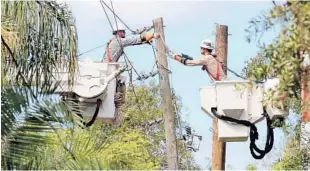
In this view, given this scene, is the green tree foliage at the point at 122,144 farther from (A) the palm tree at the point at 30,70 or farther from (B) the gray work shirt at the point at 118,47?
(B) the gray work shirt at the point at 118,47

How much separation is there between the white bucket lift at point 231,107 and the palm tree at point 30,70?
2.36 m

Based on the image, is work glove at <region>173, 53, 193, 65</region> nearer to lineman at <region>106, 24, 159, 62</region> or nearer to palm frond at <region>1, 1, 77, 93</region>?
lineman at <region>106, 24, 159, 62</region>

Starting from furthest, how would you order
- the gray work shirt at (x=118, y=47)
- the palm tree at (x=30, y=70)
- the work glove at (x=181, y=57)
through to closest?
the gray work shirt at (x=118, y=47) → the work glove at (x=181, y=57) → the palm tree at (x=30, y=70)

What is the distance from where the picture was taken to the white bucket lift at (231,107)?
36.7 feet

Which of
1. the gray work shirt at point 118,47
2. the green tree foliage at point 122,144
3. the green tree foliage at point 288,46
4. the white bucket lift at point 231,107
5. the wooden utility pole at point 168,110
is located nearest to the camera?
the green tree foliage at point 288,46

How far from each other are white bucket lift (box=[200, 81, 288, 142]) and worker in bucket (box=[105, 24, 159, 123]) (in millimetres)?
1129

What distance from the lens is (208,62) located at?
11.9 metres

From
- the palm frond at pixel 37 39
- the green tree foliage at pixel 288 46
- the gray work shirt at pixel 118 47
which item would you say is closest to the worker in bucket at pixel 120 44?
the gray work shirt at pixel 118 47

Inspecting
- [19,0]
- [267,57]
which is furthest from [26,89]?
[267,57]

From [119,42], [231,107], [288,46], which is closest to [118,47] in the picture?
[119,42]

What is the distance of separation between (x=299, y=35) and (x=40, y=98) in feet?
8.23

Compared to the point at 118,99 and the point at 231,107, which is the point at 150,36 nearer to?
the point at 118,99

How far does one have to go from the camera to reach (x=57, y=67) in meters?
9.27

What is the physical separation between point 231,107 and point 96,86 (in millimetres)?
1589
